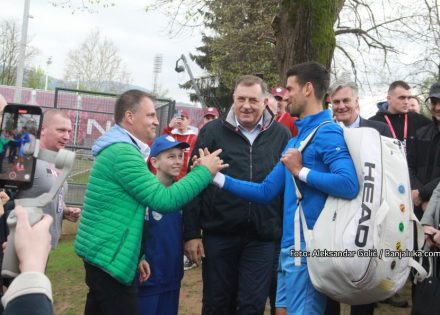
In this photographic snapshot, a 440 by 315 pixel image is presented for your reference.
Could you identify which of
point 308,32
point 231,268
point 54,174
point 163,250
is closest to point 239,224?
point 231,268

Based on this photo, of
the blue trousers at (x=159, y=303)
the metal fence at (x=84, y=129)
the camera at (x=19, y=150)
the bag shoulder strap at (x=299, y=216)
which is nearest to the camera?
the camera at (x=19, y=150)

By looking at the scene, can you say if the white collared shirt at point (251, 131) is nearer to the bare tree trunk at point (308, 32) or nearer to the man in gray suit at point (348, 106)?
the man in gray suit at point (348, 106)

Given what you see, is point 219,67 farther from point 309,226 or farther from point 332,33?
point 309,226

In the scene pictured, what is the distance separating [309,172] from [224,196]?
3.81 ft

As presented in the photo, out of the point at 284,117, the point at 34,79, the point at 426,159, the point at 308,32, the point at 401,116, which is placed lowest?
the point at 426,159

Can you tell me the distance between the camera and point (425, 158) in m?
4.90

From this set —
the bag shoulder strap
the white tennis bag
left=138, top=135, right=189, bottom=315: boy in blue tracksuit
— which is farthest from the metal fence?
the white tennis bag

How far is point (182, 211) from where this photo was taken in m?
4.13

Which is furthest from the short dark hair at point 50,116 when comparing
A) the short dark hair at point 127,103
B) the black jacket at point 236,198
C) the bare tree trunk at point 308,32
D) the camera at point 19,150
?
the bare tree trunk at point 308,32

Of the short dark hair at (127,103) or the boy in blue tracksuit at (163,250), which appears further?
the boy in blue tracksuit at (163,250)

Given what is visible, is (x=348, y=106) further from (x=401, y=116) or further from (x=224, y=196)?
(x=224, y=196)

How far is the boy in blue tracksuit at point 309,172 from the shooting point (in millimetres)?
2932

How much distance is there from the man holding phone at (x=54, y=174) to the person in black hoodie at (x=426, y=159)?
3119 millimetres

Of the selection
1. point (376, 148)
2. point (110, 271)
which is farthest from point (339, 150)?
point (110, 271)
